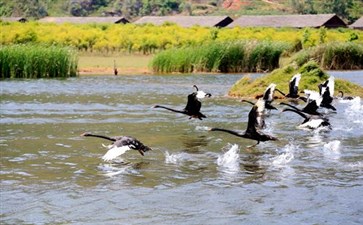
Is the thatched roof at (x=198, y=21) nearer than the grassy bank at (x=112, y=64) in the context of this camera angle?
No

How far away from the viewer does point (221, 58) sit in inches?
1806

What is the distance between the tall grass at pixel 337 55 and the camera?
145ft

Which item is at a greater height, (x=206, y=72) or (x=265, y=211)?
(x=265, y=211)

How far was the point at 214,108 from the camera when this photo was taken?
26.2 meters

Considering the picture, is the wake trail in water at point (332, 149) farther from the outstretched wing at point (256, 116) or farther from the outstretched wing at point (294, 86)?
the outstretched wing at point (294, 86)

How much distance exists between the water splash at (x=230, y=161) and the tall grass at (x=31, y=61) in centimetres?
2442

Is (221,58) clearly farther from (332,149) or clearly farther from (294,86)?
(332,149)

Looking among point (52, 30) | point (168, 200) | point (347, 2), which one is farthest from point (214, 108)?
point (347, 2)

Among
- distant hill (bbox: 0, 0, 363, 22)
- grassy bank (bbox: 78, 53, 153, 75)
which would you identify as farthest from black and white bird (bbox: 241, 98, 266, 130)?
distant hill (bbox: 0, 0, 363, 22)

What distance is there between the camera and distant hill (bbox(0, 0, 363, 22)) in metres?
118

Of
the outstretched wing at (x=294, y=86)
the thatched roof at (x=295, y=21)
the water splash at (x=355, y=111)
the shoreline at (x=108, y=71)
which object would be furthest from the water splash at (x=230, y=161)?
the thatched roof at (x=295, y=21)

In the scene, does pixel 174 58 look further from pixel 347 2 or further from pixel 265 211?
pixel 347 2

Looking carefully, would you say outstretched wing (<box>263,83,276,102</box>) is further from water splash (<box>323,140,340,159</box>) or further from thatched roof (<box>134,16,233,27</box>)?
thatched roof (<box>134,16,233,27</box>)

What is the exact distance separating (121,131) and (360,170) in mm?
7671
